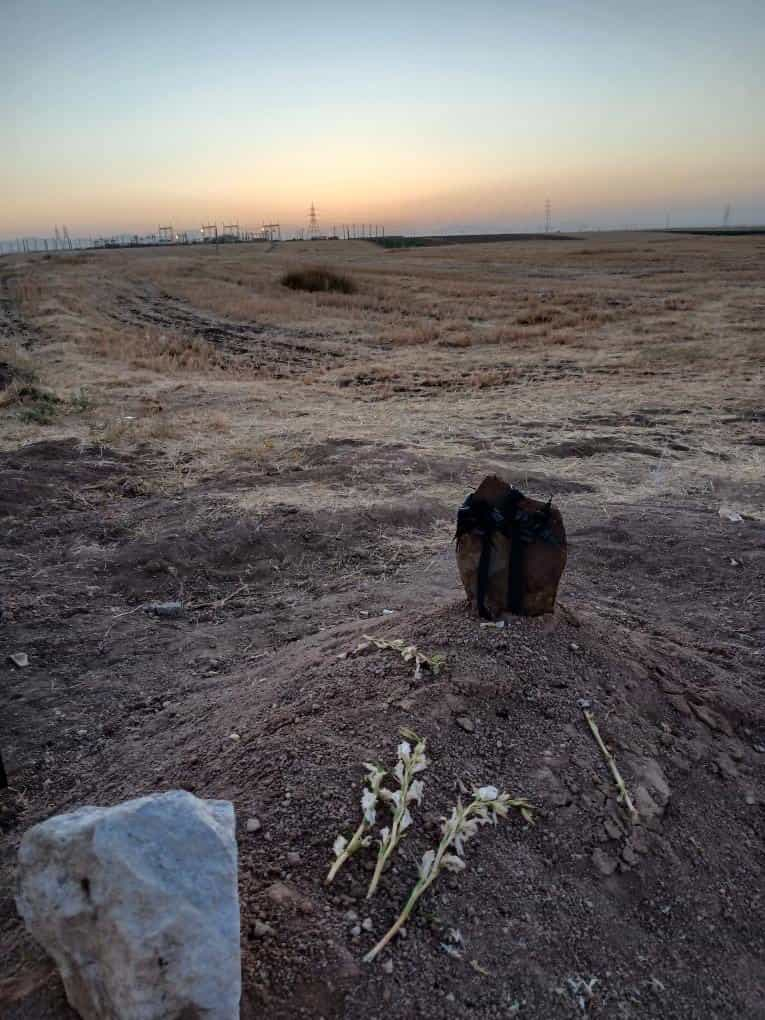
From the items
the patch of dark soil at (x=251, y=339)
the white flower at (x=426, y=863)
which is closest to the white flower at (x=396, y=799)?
the white flower at (x=426, y=863)

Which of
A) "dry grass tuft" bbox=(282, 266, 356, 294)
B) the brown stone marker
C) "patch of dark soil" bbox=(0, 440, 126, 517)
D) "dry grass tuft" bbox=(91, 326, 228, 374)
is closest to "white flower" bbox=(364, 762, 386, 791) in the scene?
the brown stone marker

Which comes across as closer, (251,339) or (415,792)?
(415,792)

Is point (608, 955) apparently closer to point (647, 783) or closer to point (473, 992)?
Result: point (473, 992)

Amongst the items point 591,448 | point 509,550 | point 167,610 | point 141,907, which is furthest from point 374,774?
point 591,448

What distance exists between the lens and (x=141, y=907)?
134cm

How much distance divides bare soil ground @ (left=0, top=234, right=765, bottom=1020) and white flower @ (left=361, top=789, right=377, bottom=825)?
0.17ft

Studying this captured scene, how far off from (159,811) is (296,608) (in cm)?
262

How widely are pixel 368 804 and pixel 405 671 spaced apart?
27.6 inches

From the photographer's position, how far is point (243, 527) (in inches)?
196

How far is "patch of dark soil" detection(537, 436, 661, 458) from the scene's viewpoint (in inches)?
277

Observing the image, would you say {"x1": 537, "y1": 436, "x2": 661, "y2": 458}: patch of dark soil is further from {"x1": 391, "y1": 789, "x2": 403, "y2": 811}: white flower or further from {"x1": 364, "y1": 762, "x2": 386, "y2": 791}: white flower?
{"x1": 391, "y1": 789, "x2": 403, "y2": 811}: white flower

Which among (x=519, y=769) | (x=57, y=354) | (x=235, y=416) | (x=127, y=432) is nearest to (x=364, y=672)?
(x=519, y=769)

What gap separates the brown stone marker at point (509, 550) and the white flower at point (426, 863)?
110 cm

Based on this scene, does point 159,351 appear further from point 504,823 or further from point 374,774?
point 504,823
